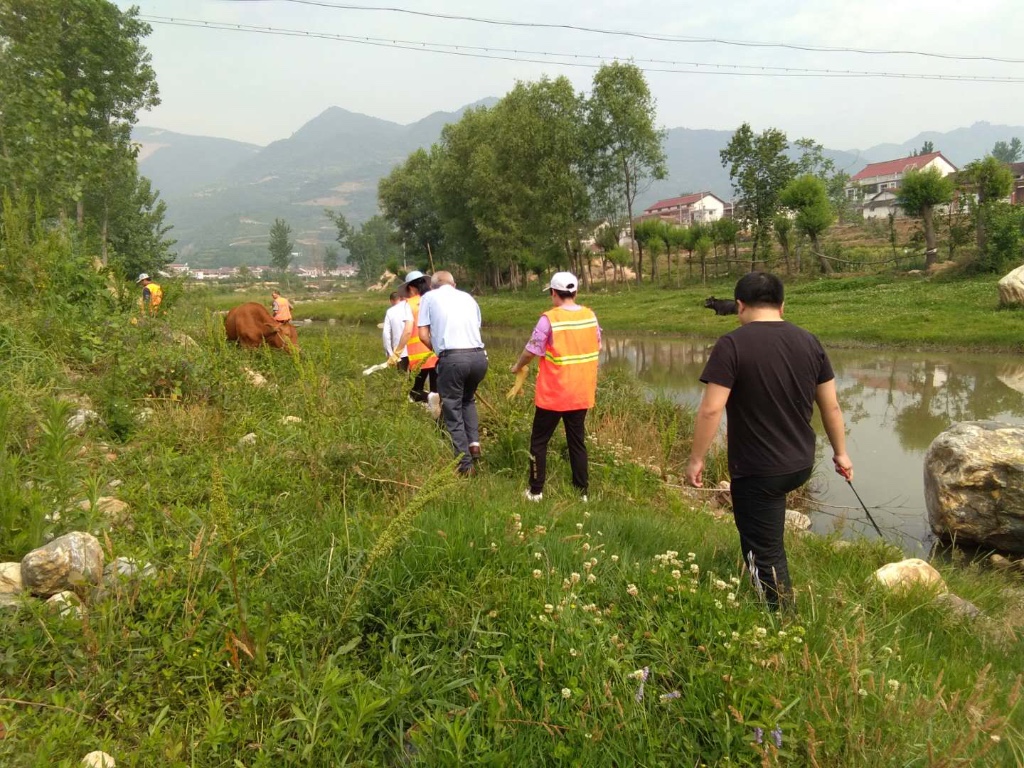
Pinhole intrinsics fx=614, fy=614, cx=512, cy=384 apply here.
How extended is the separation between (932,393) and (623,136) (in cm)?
2864

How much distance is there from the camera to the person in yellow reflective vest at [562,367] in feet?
16.7

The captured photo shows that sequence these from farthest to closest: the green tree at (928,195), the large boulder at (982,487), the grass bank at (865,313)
Result: 1. the green tree at (928,195)
2. the grass bank at (865,313)
3. the large boulder at (982,487)

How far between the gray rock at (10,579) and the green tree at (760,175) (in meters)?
33.8

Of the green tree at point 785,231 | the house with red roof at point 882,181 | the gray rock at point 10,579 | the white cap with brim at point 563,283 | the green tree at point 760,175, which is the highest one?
the house with red roof at point 882,181

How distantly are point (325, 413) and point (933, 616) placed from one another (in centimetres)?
515

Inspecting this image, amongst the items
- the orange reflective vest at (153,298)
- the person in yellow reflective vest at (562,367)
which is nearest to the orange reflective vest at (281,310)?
the orange reflective vest at (153,298)

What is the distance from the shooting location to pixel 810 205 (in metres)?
27.8

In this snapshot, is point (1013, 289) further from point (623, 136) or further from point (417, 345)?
point (623, 136)

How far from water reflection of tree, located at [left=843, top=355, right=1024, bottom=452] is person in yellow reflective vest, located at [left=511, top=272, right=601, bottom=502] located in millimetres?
6244

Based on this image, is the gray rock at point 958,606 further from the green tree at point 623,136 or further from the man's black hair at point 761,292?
the green tree at point 623,136

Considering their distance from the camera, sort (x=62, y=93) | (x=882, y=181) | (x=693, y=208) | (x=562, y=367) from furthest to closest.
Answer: (x=693, y=208) < (x=882, y=181) < (x=62, y=93) < (x=562, y=367)

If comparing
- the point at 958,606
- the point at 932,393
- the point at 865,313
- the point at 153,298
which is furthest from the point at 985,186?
the point at 153,298

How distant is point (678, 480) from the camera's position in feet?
22.5

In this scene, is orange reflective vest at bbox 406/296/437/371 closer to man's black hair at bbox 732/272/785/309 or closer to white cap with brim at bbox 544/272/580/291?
white cap with brim at bbox 544/272/580/291
